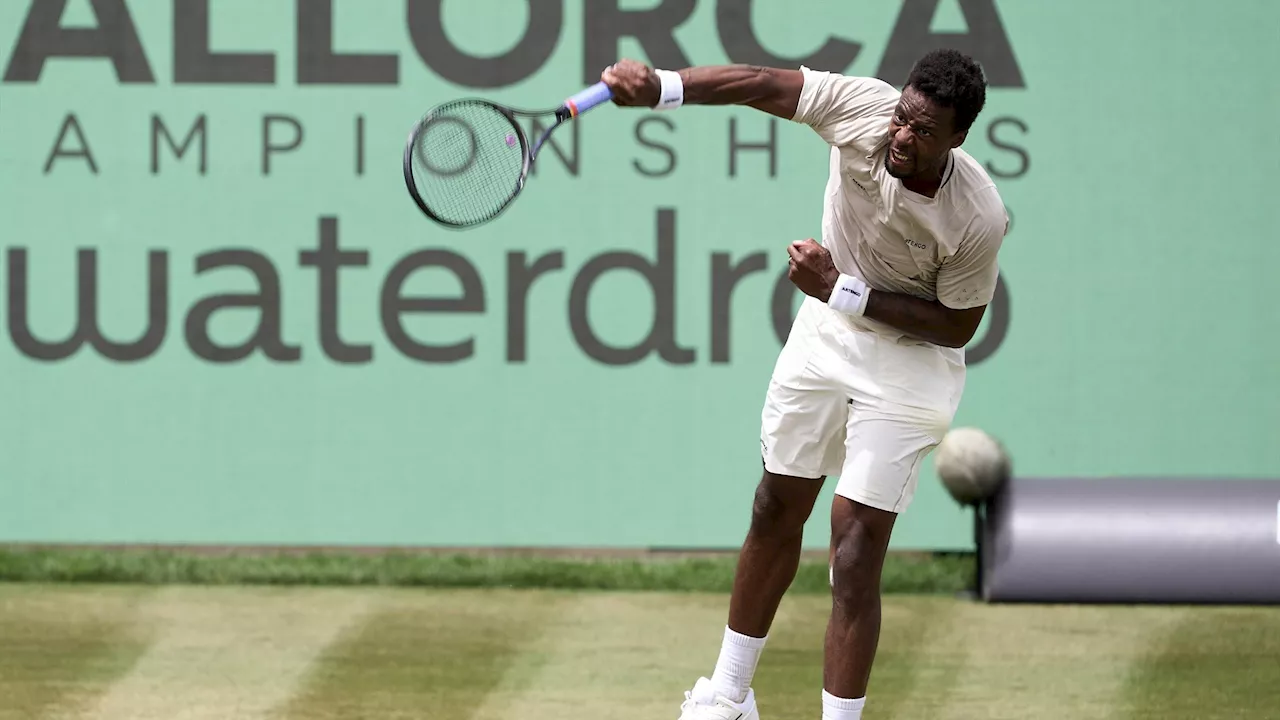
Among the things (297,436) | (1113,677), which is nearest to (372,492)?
(297,436)

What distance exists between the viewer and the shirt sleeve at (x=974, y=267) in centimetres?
289

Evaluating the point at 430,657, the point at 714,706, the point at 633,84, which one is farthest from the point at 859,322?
the point at 430,657

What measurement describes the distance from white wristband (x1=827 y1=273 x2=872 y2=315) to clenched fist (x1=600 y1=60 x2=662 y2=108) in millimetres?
505

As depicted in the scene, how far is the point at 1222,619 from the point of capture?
445 cm

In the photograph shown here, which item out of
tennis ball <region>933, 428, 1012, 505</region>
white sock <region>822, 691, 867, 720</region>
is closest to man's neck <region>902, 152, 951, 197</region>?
white sock <region>822, 691, 867, 720</region>

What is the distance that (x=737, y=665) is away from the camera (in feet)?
10.5

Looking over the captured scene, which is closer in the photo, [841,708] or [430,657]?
[841,708]

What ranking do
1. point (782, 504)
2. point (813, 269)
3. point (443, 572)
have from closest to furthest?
point (813, 269)
point (782, 504)
point (443, 572)

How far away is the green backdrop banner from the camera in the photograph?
4930 mm

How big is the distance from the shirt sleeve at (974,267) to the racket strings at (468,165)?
823 millimetres

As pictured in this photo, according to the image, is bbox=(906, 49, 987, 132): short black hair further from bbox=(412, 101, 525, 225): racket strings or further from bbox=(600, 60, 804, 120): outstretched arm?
bbox=(412, 101, 525, 225): racket strings


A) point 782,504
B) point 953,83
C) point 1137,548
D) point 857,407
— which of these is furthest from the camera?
point 1137,548

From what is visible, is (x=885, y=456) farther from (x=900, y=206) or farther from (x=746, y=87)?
(x=746, y=87)

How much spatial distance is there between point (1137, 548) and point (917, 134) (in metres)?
2.21
